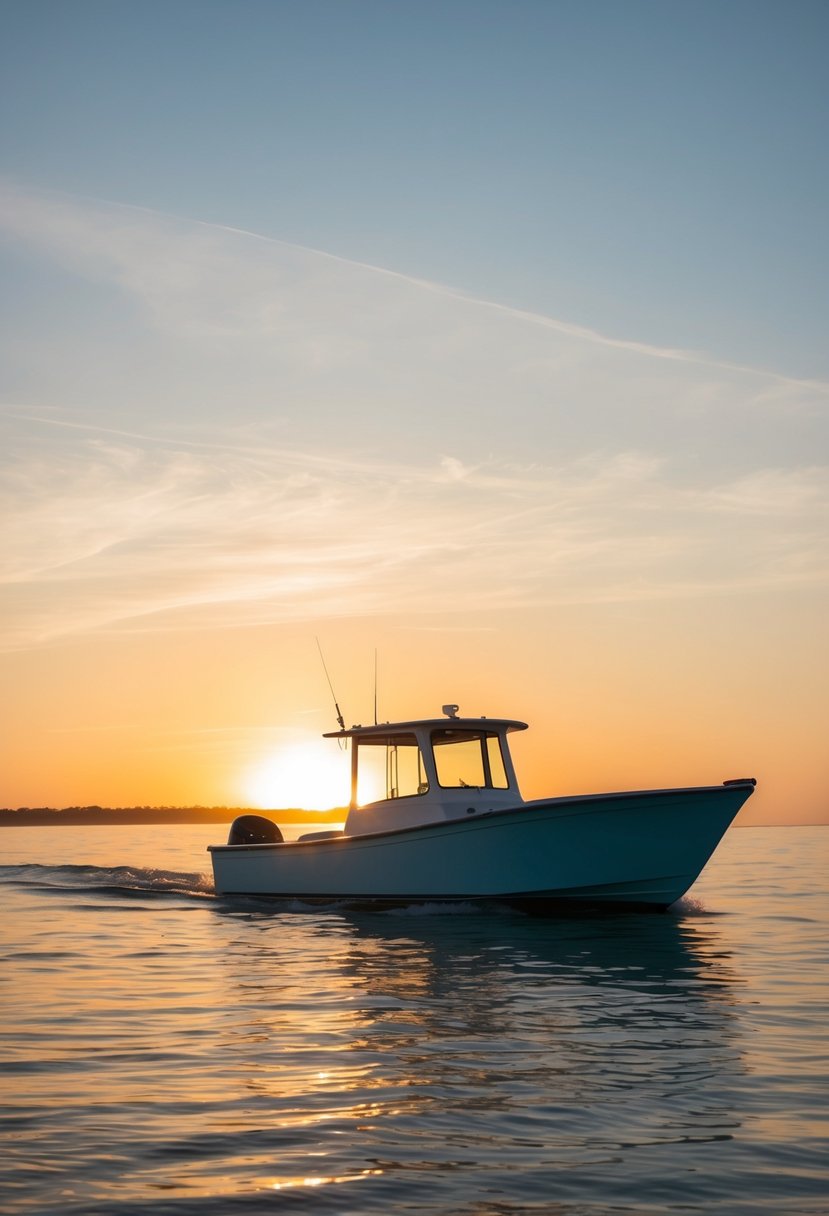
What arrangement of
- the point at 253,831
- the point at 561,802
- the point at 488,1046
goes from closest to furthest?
the point at 488,1046, the point at 561,802, the point at 253,831

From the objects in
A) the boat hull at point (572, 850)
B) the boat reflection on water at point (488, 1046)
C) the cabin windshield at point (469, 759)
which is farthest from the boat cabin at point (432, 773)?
the boat reflection on water at point (488, 1046)

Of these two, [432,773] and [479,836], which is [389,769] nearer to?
[432,773]

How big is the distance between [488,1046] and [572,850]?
8.74 meters

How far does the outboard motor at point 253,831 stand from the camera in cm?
2312

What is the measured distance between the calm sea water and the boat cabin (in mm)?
3341

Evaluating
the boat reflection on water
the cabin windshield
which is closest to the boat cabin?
the cabin windshield

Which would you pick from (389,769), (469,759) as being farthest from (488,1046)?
(389,769)

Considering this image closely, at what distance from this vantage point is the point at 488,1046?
28.1ft

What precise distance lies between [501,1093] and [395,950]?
802 cm

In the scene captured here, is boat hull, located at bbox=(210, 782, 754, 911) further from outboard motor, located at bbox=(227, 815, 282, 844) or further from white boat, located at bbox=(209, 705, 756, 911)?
outboard motor, located at bbox=(227, 815, 282, 844)

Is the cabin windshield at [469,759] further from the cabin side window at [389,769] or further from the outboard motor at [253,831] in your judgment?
the outboard motor at [253,831]

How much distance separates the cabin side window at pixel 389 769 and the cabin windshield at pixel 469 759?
0.35m

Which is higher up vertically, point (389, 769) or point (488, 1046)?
point (389, 769)

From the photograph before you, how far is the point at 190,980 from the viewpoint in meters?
12.6
